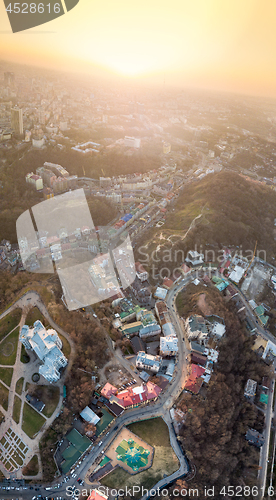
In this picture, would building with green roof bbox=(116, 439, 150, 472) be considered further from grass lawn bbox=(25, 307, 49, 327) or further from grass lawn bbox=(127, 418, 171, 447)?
grass lawn bbox=(25, 307, 49, 327)

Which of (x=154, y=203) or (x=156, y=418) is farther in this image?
(x=154, y=203)

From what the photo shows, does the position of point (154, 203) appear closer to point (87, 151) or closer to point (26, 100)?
point (87, 151)

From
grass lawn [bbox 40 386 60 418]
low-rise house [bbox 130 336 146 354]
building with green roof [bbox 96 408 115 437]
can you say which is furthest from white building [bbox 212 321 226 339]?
grass lawn [bbox 40 386 60 418]

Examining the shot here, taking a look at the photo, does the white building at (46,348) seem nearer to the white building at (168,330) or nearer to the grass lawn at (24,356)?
the grass lawn at (24,356)

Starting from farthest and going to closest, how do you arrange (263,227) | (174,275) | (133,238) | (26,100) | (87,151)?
(26,100) < (87,151) < (263,227) < (133,238) < (174,275)

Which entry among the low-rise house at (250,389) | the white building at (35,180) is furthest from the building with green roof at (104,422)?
the white building at (35,180)

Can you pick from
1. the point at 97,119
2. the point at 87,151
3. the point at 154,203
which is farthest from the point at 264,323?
the point at 97,119

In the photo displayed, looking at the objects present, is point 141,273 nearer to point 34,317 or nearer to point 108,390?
point 34,317
